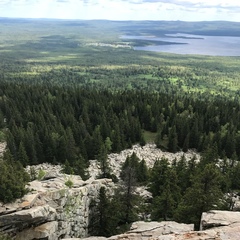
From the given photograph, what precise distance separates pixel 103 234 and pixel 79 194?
7.54 m

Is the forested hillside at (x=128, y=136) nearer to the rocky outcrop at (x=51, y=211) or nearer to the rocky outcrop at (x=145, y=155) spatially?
the rocky outcrop at (x=51, y=211)

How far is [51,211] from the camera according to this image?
32.0 meters

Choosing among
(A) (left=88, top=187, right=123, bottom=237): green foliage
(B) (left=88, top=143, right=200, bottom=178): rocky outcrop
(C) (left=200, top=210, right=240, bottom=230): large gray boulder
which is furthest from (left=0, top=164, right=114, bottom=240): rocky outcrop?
(B) (left=88, top=143, right=200, bottom=178): rocky outcrop

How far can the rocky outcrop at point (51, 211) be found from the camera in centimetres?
2938

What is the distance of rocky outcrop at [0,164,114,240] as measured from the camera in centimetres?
2938

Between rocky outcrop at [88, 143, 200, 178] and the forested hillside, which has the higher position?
the forested hillside

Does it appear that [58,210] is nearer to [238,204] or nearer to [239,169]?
[238,204]

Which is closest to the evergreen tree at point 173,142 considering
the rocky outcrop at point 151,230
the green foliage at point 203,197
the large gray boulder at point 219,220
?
the green foliage at point 203,197

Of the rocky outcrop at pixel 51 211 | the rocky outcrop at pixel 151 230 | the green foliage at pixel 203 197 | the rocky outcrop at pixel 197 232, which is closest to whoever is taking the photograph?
the rocky outcrop at pixel 197 232

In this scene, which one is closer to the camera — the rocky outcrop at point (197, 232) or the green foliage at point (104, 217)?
the rocky outcrop at point (197, 232)

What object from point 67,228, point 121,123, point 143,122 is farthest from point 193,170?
point 143,122

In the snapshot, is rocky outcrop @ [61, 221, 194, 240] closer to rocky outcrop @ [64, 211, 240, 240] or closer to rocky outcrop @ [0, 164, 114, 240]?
rocky outcrop @ [64, 211, 240, 240]

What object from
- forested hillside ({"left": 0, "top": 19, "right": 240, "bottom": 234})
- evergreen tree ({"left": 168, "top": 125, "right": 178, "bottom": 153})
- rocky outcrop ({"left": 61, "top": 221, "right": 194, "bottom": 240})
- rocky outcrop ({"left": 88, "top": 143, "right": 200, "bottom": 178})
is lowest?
rocky outcrop ({"left": 88, "top": 143, "right": 200, "bottom": 178})

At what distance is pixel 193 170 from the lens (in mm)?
57625
